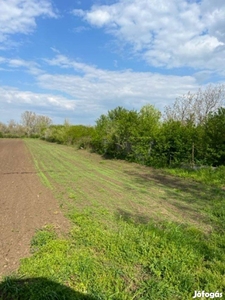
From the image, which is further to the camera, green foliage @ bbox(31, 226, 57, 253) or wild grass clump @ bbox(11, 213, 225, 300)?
green foliage @ bbox(31, 226, 57, 253)

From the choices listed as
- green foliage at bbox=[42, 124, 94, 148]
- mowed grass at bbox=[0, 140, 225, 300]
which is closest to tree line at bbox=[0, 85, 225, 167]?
green foliage at bbox=[42, 124, 94, 148]

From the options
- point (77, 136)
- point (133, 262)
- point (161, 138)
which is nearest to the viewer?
point (133, 262)

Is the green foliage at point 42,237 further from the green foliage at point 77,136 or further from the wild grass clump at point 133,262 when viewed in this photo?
the green foliage at point 77,136

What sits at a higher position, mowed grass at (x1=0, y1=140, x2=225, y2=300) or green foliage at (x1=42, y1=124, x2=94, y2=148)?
green foliage at (x1=42, y1=124, x2=94, y2=148)

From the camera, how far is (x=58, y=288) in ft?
8.58

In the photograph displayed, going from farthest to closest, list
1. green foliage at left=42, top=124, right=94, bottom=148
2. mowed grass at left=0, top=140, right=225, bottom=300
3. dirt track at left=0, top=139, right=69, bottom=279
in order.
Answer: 1. green foliage at left=42, top=124, right=94, bottom=148
2. dirt track at left=0, top=139, right=69, bottom=279
3. mowed grass at left=0, top=140, right=225, bottom=300

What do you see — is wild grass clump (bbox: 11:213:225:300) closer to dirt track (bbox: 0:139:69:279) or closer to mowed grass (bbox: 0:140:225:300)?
mowed grass (bbox: 0:140:225:300)

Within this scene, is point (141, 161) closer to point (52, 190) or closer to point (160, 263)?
point (52, 190)

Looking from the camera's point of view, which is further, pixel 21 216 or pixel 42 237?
pixel 21 216

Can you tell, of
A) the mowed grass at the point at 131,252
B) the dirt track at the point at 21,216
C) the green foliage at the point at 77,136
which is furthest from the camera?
the green foliage at the point at 77,136

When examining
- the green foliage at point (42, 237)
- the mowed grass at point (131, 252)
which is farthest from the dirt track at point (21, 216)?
the mowed grass at point (131, 252)

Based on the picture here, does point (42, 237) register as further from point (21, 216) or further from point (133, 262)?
point (133, 262)

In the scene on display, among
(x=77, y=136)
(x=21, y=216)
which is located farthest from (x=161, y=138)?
(x=77, y=136)

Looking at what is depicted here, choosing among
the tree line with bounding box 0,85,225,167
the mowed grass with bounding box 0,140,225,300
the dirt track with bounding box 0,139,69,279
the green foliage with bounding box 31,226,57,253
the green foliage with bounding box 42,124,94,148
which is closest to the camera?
the mowed grass with bounding box 0,140,225,300
